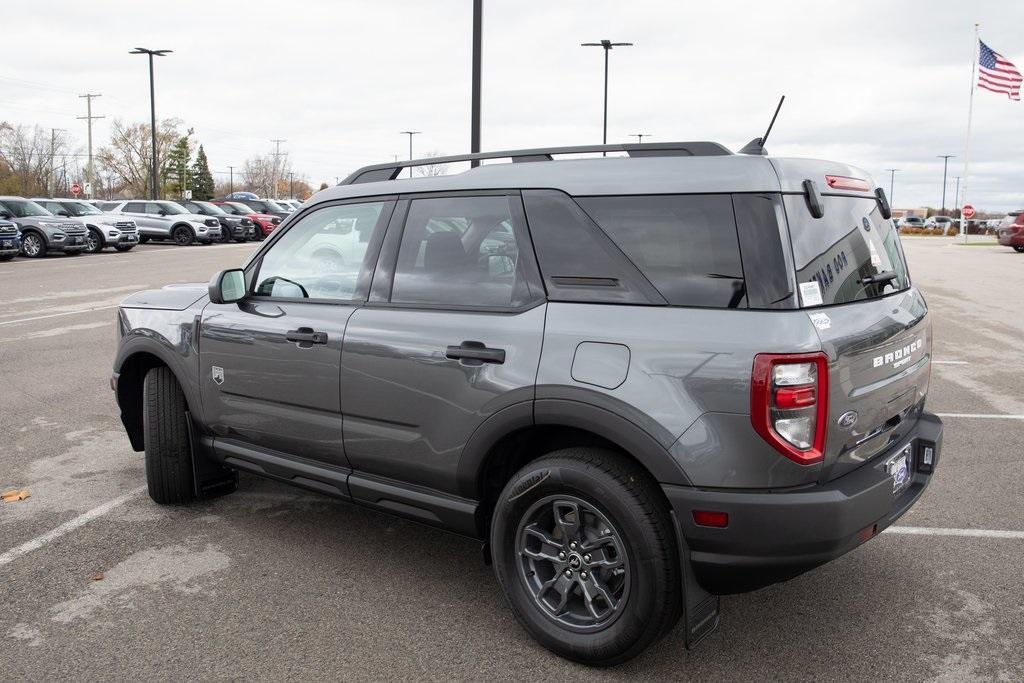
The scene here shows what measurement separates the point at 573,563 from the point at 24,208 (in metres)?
26.4

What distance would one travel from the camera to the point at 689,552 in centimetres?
284

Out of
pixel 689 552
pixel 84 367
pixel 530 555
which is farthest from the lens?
pixel 84 367

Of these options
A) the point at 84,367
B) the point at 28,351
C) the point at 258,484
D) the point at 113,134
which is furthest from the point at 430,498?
the point at 113,134

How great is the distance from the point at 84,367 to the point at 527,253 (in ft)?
22.6

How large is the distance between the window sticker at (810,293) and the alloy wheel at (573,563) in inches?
39.1

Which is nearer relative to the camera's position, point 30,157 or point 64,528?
point 64,528

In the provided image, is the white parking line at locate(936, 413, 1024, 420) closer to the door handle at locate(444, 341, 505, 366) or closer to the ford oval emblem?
the ford oval emblem

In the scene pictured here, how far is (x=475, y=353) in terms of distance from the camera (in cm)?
327

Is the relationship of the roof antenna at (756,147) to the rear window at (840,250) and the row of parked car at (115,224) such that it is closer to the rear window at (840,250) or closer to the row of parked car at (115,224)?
the rear window at (840,250)

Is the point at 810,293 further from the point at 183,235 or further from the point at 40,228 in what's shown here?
the point at 183,235

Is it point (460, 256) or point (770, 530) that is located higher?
point (460, 256)

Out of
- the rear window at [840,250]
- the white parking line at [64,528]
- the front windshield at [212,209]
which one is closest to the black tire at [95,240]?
the front windshield at [212,209]

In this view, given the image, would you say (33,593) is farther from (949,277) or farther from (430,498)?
(949,277)

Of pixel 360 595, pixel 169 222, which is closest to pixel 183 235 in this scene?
pixel 169 222
